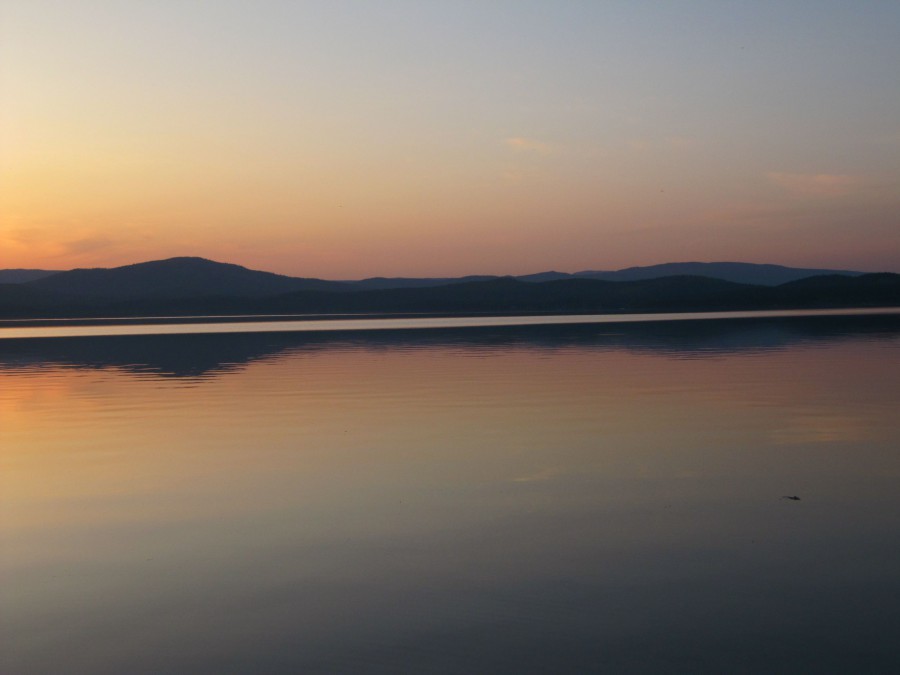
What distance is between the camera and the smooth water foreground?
6191mm

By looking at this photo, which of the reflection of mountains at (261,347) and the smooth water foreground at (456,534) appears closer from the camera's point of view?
the smooth water foreground at (456,534)

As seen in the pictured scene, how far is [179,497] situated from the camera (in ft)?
35.4

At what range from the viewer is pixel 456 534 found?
8.90m

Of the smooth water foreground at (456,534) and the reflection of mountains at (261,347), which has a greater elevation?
the reflection of mountains at (261,347)

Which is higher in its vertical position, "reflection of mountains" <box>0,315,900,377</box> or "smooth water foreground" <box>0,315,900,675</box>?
"reflection of mountains" <box>0,315,900,377</box>

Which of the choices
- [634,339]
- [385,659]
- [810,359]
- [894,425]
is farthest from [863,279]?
[385,659]

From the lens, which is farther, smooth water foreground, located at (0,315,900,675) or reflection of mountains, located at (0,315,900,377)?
reflection of mountains, located at (0,315,900,377)

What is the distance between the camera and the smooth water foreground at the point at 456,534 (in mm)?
6191

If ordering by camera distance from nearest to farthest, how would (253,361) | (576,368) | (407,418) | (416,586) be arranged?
1. (416,586)
2. (407,418)
3. (576,368)
4. (253,361)

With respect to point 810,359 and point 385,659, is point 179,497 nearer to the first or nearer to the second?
point 385,659

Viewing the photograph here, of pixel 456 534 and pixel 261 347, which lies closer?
pixel 456 534

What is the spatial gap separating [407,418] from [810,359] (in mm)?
17276

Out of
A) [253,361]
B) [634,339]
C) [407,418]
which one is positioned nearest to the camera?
[407,418]

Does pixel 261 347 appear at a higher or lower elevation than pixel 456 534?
higher
